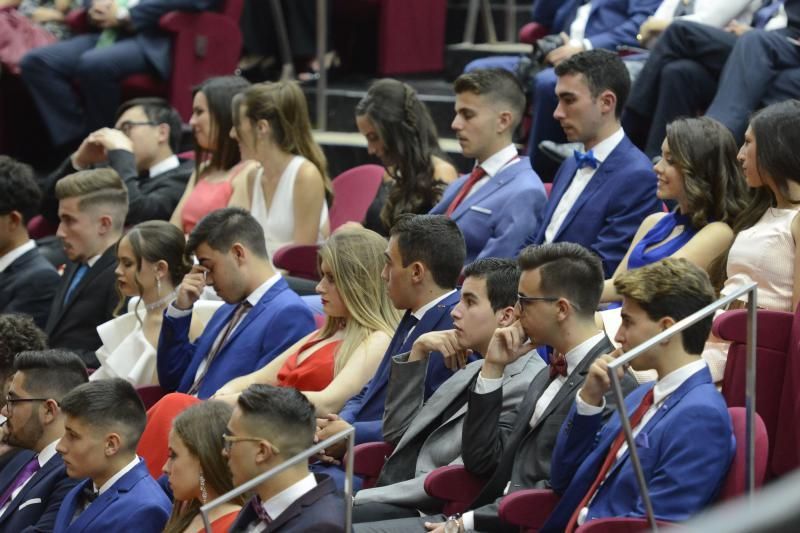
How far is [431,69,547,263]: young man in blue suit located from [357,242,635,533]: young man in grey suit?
1.37 m

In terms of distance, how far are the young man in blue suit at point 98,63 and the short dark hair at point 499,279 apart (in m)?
4.13

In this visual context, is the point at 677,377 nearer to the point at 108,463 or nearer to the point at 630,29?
the point at 108,463

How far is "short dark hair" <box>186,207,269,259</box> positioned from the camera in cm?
419

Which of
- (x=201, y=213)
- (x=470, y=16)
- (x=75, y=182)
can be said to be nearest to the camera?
(x=75, y=182)

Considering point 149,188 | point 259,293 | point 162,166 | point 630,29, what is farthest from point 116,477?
point 630,29

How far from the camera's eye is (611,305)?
12.8 ft

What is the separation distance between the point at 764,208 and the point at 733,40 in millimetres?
1723

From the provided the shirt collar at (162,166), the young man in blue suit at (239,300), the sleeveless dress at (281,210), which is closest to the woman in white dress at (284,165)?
the sleeveless dress at (281,210)

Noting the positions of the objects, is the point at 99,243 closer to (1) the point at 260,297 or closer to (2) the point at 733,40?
(1) the point at 260,297

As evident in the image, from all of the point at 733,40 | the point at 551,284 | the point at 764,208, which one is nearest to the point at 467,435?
the point at 551,284

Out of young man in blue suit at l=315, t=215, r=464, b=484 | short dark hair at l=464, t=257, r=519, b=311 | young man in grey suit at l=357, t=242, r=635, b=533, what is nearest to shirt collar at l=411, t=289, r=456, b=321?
young man in blue suit at l=315, t=215, r=464, b=484

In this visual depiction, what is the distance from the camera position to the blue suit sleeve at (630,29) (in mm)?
5809

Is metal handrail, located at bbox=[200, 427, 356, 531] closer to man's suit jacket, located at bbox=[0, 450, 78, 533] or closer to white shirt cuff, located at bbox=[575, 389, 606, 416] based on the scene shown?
white shirt cuff, located at bbox=[575, 389, 606, 416]

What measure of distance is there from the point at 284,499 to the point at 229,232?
152 centimetres
